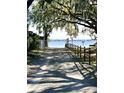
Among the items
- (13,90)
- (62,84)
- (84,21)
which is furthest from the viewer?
(84,21)

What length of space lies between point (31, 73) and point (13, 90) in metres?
7.25

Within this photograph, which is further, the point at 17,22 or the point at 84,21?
the point at 84,21

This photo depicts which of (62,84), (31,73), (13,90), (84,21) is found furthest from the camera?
(84,21)

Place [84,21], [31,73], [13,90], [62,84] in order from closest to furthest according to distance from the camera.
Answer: [13,90]
[62,84]
[31,73]
[84,21]

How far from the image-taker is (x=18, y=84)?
5.37 metres

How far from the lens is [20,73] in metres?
5.42

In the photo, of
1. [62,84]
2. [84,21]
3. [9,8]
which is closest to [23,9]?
[9,8]

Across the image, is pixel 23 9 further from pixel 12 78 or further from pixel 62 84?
pixel 62 84
